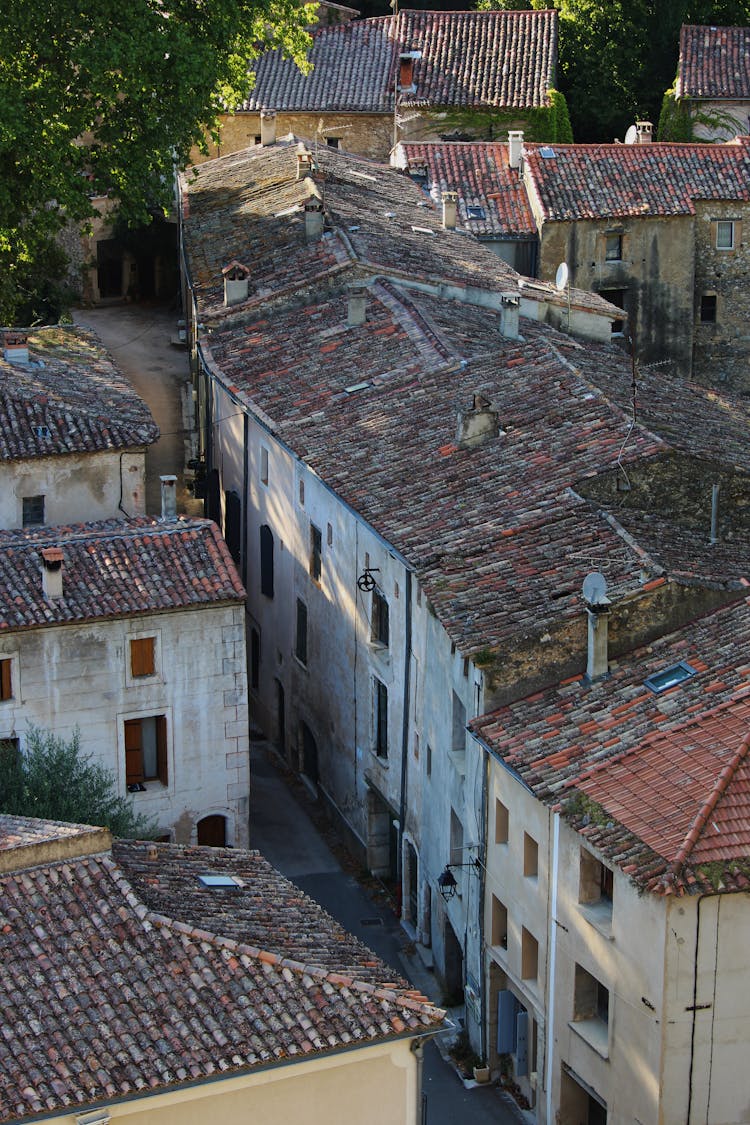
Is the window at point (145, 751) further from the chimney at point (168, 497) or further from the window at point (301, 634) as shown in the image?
the window at point (301, 634)

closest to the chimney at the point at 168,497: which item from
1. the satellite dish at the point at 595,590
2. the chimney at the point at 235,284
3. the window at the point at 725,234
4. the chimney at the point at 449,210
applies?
the satellite dish at the point at 595,590

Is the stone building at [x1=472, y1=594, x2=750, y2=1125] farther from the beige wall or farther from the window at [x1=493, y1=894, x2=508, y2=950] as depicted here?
the beige wall

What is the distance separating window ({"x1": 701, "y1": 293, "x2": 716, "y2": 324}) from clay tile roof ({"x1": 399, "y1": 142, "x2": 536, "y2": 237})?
19.7ft

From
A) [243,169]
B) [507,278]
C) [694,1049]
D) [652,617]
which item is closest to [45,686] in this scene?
[652,617]

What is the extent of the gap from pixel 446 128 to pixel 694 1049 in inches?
1817

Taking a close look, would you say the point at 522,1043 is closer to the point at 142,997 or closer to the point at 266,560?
the point at 142,997

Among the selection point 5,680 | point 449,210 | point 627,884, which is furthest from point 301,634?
point 449,210

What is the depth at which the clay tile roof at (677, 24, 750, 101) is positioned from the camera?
69.2 meters

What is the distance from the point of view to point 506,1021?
1352 inches

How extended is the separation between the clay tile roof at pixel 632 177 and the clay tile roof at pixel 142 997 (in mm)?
38578

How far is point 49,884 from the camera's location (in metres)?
26.6

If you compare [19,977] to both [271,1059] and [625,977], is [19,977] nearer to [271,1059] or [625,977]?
[271,1059]

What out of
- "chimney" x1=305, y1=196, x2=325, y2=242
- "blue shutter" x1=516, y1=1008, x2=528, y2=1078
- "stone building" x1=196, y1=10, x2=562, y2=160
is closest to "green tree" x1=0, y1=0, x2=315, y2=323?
"chimney" x1=305, y1=196, x2=325, y2=242

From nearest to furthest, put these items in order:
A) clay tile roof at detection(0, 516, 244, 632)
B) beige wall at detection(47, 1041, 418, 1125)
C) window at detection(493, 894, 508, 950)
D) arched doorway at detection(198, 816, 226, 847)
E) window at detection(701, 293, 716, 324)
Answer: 1. beige wall at detection(47, 1041, 418, 1125)
2. window at detection(493, 894, 508, 950)
3. clay tile roof at detection(0, 516, 244, 632)
4. arched doorway at detection(198, 816, 226, 847)
5. window at detection(701, 293, 716, 324)
